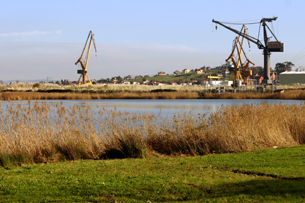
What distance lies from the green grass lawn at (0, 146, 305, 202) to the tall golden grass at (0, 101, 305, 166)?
1141 millimetres

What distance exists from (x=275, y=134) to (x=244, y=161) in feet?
13.9

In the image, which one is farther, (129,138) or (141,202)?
(129,138)

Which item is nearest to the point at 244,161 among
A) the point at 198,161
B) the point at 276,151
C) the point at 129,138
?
the point at 198,161

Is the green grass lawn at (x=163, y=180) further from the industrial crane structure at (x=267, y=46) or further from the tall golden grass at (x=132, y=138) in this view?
the industrial crane structure at (x=267, y=46)

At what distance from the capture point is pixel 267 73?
86312 millimetres

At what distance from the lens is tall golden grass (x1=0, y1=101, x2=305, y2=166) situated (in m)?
12.1

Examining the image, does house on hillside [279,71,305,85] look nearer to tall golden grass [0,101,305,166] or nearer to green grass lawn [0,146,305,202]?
tall golden grass [0,101,305,166]

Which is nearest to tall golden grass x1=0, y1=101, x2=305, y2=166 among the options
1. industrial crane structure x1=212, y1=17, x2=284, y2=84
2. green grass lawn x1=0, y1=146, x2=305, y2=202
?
green grass lawn x1=0, y1=146, x2=305, y2=202

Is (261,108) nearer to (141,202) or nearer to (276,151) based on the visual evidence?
(276,151)

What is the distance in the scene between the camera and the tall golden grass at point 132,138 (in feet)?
→ 39.7

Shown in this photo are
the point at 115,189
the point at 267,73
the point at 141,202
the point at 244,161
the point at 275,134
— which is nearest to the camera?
the point at 141,202

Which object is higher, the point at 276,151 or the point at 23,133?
the point at 23,133

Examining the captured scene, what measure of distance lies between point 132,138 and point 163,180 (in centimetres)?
427

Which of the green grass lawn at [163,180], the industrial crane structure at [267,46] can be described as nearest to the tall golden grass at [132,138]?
the green grass lawn at [163,180]
